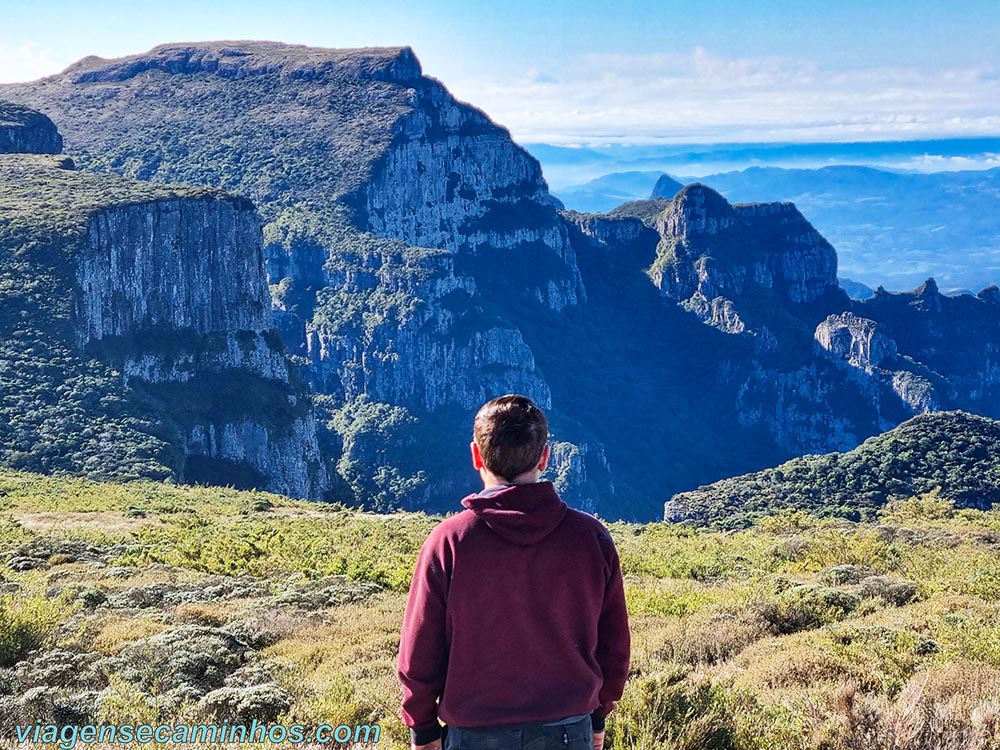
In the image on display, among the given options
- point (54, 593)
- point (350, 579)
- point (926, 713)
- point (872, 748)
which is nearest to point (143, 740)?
point (872, 748)

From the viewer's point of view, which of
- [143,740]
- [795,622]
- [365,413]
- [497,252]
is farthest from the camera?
[497,252]

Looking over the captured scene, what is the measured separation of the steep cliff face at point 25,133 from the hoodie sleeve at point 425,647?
114 meters

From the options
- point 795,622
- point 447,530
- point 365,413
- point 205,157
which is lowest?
point 365,413

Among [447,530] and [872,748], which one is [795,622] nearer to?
[872,748]

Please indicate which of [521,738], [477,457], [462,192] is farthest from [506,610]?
[462,192]

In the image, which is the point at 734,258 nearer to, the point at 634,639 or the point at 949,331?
the point at 949,331

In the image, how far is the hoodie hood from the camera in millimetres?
4562

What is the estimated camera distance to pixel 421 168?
520ft

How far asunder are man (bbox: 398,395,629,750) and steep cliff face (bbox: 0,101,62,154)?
114 metres

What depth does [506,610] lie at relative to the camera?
15.2 ft

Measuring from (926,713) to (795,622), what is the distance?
5.31 m

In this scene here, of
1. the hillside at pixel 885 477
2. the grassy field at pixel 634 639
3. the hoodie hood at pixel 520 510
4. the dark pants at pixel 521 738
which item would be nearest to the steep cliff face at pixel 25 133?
the hillside at pixel 885 477

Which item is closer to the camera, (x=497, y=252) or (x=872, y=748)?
(x=872, y=748)

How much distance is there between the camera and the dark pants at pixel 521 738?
4629 mm
